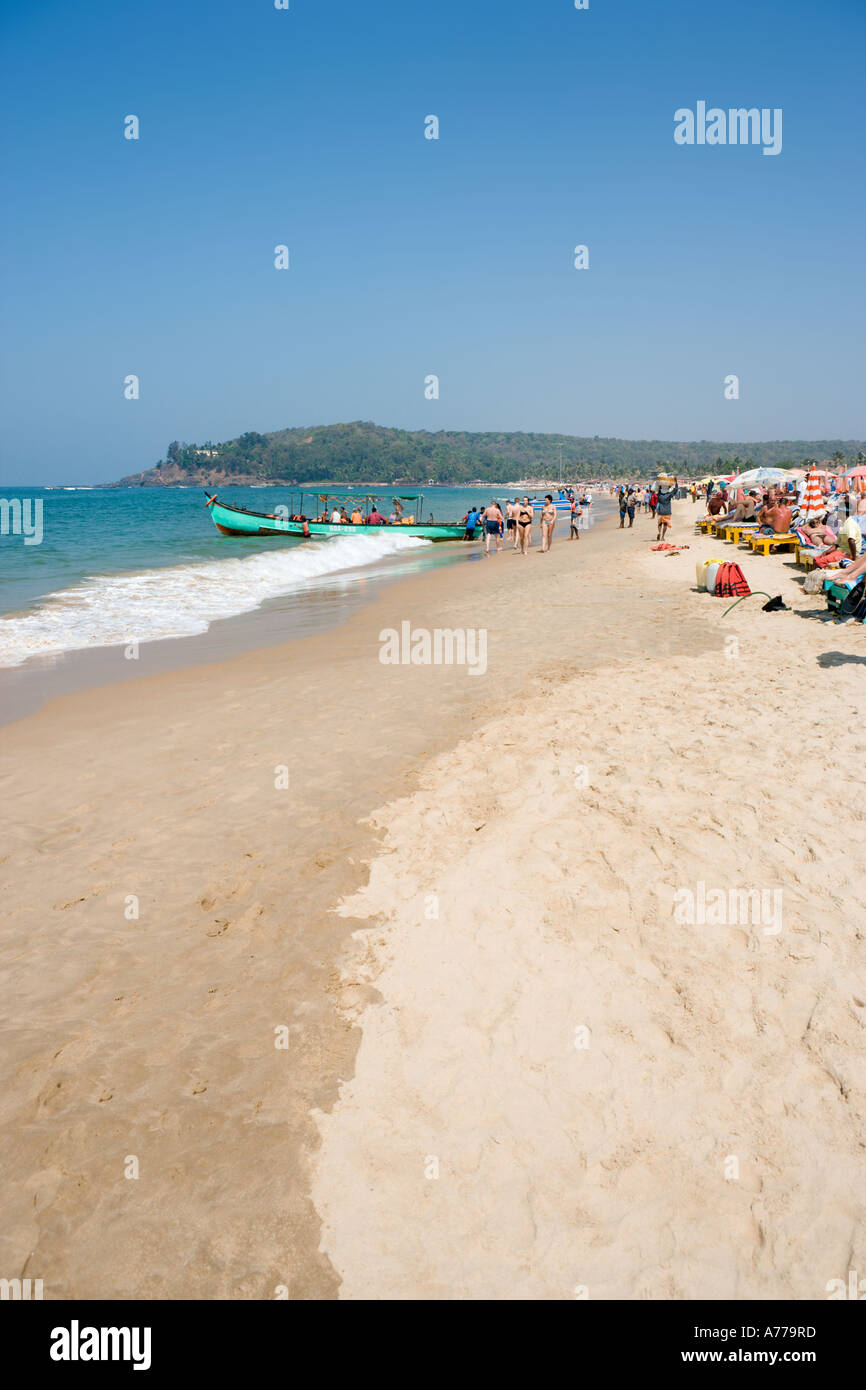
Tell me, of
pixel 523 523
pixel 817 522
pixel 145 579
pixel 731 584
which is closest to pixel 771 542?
pixel 817 522

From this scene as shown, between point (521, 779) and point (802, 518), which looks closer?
point (521, 779)

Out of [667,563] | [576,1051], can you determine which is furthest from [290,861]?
[667,563]

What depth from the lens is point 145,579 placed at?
2205 centimetres

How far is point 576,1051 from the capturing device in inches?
129

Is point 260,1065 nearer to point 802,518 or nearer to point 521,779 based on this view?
point 521,779

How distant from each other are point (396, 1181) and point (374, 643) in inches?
376

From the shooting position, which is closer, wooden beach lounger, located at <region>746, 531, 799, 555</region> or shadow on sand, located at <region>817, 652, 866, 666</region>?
shadow on sand, located at <region>817, 652, 866, 666</region>

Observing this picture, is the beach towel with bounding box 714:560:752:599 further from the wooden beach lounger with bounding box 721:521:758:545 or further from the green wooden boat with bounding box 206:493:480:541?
the green wooden boat with bounding box 206:493:480:541

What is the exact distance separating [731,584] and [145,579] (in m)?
16.8

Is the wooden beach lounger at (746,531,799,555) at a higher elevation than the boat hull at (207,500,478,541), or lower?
lower

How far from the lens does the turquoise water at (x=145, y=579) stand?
1414cm

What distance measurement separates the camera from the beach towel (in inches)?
516

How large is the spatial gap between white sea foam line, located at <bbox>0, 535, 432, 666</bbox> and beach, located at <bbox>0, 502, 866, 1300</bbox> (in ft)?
22.9

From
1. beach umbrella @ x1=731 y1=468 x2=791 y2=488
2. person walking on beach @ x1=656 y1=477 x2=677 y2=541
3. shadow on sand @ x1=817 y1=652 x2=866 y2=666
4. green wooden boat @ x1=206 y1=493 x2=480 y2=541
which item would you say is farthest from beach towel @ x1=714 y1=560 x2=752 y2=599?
beach umbrella @ x1=731 y1=468 x2=791 y2=488
